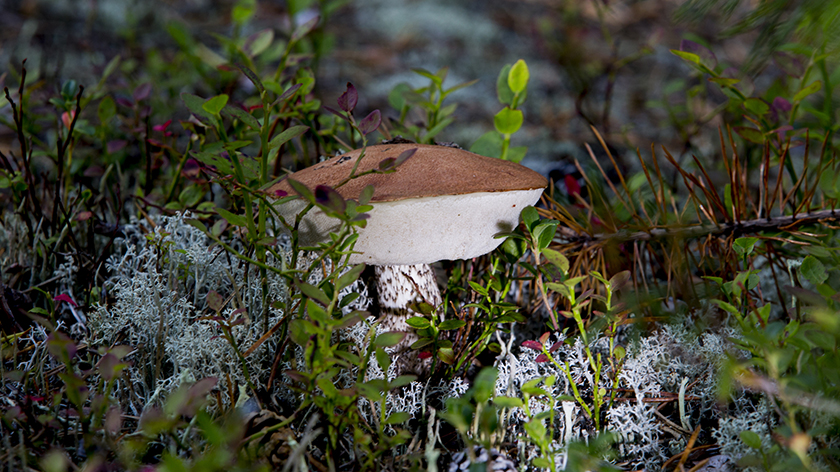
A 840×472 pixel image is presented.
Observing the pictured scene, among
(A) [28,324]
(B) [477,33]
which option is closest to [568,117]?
(B) [477,33]

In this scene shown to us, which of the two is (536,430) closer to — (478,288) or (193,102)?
(478,288)

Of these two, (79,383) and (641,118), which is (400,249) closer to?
(79,383)

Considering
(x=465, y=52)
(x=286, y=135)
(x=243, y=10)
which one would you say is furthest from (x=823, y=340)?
(x=465, y=52)

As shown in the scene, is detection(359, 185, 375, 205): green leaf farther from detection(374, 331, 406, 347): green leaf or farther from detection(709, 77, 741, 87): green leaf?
detection(709, 77, 741, 87): green leaf

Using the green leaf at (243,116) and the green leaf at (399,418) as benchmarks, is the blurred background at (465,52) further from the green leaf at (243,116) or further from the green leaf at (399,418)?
the green leaf at (399,418)

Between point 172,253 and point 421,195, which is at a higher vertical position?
point 421,195

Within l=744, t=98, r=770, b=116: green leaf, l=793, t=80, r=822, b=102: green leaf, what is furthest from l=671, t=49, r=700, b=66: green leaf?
l=793, t=80, r=822, b=102: green leaf

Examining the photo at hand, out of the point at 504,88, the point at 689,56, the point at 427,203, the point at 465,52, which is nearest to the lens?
the point at 427,203
